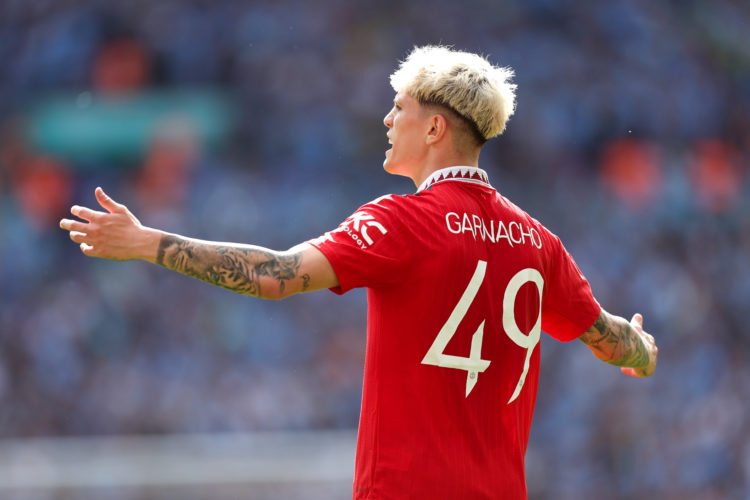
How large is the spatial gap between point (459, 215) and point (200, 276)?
0.68 m

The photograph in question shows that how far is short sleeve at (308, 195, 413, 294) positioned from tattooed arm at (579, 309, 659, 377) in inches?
31.2

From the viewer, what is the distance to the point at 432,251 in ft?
7.73

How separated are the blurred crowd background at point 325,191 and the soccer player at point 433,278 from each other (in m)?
6.26

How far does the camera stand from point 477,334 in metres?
2.43

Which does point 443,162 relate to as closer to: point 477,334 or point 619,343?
point 477,334

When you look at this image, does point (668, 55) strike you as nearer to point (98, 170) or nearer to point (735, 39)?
point (735, 39)

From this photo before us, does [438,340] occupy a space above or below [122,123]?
below

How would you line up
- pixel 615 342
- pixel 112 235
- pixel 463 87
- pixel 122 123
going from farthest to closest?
1. pixel 122 123
2. pixel 615 342
3. pixel 463 87
4. pixel 112 235

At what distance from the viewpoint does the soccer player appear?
2.27 meters

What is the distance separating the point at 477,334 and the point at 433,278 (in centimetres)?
20

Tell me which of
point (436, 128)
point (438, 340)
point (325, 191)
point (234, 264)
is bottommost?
point (438, 340)

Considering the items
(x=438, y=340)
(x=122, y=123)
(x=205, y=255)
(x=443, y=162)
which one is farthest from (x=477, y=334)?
(x=122, y=123)

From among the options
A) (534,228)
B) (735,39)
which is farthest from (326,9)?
(534,228)

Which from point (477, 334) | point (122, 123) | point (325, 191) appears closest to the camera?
point (477, 334)
